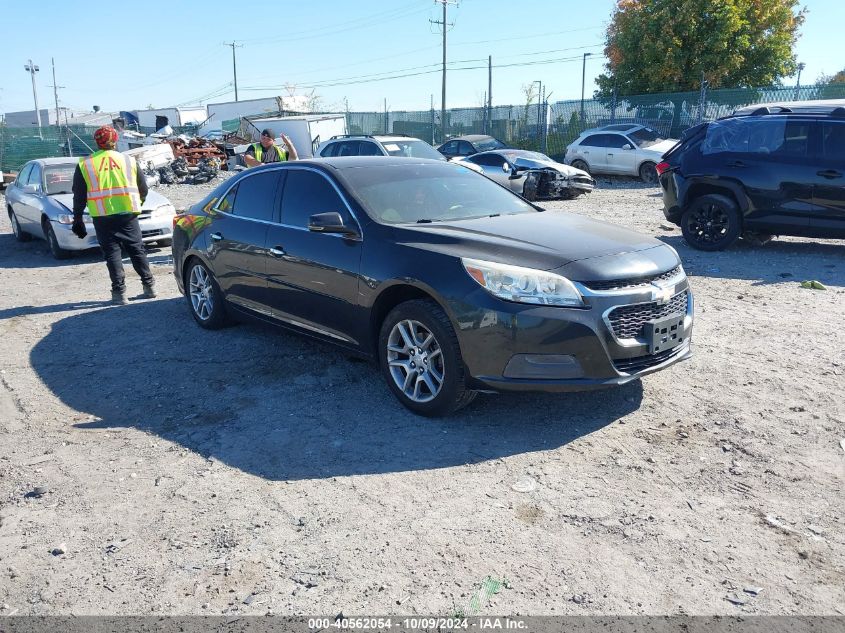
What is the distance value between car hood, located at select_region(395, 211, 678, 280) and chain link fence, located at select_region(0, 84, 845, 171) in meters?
19.1

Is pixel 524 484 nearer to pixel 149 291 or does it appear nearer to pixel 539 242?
pixel 539 242

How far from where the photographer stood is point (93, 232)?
1080 centimetres

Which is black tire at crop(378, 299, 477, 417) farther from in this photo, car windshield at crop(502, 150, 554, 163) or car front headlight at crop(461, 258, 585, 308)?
car windshield at crop(502, 150, 554, 163)

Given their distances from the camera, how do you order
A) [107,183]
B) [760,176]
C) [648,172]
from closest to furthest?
[107,183] < [760,176] < [648,172]

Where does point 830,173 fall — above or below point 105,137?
below

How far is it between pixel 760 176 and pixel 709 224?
94 cm

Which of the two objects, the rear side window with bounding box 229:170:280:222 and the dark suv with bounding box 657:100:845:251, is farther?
the dark suv with bounding box 657:100:845:251

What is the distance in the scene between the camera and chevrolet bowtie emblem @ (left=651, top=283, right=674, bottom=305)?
14.8 ft

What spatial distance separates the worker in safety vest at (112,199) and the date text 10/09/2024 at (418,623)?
6.35 metres

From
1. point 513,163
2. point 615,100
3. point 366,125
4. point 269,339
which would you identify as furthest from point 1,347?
point 366,125

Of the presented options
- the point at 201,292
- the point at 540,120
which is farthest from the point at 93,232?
the point at 540,120

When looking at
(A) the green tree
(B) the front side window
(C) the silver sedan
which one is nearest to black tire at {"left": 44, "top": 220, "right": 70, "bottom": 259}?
(C) the silver sedan

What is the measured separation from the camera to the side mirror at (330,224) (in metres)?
5.09

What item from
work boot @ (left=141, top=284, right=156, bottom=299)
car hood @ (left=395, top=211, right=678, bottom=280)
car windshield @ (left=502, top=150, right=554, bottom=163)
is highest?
car windshield @ (left=502, top=150, right=554, bottom=163)
